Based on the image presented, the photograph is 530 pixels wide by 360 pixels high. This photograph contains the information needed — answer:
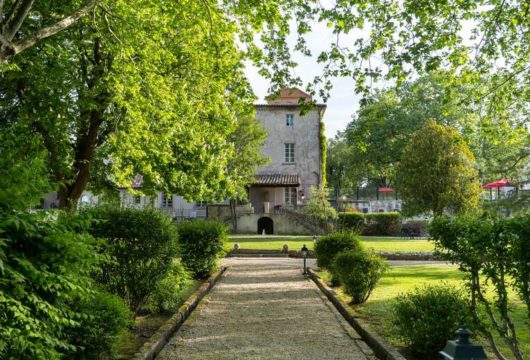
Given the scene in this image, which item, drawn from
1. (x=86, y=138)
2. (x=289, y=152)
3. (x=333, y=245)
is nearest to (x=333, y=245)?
(x=333, y=245)

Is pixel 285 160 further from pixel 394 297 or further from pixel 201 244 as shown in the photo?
pixel 394 297

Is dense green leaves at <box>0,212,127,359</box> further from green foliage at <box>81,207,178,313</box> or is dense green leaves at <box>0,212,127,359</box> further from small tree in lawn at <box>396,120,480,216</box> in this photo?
small tree in lawn at <box>396,120,480,216</box>

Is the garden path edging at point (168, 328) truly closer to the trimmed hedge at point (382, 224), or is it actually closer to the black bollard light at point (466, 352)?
the black bollard light at point (466, 352)

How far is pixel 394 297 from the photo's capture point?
12258 mm

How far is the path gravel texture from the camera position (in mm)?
7441

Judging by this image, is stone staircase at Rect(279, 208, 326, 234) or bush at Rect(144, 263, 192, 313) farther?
stone staircase at Rect(279, 208, 326, 234)

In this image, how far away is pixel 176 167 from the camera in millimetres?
19266

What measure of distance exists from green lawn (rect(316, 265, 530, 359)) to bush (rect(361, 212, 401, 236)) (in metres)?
24.6

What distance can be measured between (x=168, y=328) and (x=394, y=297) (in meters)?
5.79

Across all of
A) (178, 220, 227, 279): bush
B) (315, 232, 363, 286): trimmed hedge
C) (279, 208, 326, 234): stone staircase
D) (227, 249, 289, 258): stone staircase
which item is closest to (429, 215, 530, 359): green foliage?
(315, 232, 363, 286): trimmed hedge

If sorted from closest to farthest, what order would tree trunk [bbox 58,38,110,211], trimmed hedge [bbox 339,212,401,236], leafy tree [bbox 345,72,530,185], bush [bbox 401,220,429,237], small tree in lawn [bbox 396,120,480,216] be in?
leafy tree [bbox 345,72,530,185] → tree trunk [bbox 58,38,110,211] → small tree in lawn [bbox 396,120,480,216] → bush [bbox 401,220,429,237] → trimmed hedge [bbox 339,212,401,236]

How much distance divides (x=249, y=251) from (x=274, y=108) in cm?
2285

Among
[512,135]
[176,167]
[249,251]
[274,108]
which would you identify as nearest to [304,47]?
[512,135]

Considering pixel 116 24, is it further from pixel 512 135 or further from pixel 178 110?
pixel 512 135
